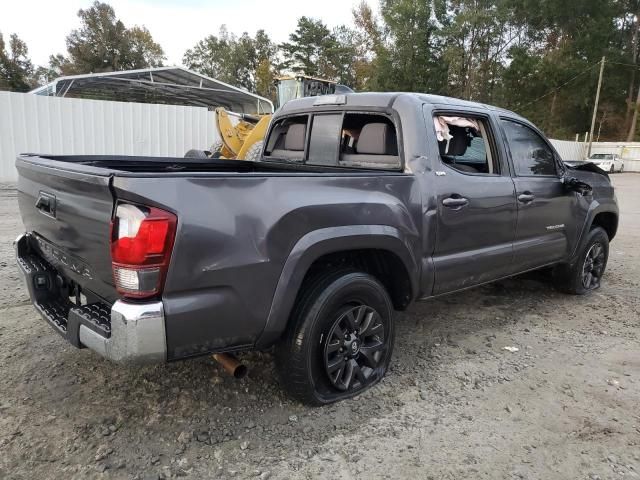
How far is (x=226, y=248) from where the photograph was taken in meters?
2.23

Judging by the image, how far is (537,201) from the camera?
13.6ft

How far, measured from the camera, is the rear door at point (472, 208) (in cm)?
332

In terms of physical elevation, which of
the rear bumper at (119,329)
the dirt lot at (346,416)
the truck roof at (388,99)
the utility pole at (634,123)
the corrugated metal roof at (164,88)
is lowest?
the dirt lot at (346,416)

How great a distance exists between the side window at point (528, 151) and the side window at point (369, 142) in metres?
1.19

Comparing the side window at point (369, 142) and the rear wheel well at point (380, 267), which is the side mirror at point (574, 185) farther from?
the rear wheel well at point (380, 267)

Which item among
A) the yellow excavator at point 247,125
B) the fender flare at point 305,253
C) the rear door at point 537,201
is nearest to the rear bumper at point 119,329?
the fender flare at point 305,253

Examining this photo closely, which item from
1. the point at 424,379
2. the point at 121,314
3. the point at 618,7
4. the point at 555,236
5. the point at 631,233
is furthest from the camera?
the point at 618,7

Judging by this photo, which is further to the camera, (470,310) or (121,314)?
(470,310)

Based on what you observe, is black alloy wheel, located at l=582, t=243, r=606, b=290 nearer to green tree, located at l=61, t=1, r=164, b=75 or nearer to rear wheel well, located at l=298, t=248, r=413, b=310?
rear wheel well, located at l=298, t=248, r=413, b=310

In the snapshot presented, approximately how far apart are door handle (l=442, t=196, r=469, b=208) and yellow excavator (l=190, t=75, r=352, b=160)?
6814mm

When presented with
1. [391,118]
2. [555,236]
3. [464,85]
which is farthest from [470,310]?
[464,85]

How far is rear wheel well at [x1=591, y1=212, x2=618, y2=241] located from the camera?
5.27 m

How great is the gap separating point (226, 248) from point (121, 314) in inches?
20.7

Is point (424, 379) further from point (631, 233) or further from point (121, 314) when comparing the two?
point (631, 233)
